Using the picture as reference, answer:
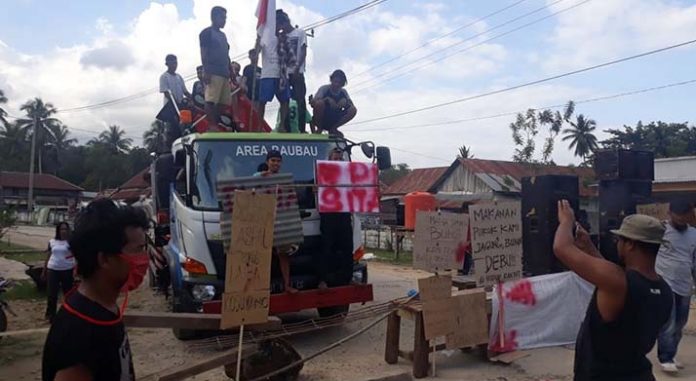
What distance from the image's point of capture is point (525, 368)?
7.02 m

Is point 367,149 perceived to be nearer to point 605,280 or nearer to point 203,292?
point 203,292

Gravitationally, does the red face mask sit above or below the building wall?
below

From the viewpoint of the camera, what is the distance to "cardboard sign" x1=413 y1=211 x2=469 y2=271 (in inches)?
277

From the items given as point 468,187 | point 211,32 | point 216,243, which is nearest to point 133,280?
point 216,243

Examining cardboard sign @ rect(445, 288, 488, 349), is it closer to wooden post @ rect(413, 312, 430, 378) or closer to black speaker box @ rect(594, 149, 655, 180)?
wooden post @ rect(413, 312, 430, 378)

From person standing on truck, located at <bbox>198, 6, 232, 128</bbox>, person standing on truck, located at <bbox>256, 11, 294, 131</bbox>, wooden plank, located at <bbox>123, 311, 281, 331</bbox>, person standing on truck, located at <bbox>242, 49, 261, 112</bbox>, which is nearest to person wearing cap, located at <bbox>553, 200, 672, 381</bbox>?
wooden plank, located at <bbox>123, 311, 281, 331</bbox>

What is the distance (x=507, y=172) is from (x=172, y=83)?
26.9 meters

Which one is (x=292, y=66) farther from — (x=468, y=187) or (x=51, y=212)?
(x=51, y=212)

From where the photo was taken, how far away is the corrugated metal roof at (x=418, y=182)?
38484 millimetres

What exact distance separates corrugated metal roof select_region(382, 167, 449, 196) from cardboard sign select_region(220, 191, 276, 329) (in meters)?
32.3

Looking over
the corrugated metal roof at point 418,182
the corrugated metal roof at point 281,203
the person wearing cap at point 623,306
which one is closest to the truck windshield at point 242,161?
the corrugated metal roof at point 281,203

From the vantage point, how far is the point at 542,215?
25.9 ft

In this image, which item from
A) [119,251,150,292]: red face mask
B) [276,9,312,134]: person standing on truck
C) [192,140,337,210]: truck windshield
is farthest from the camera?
[276,9,312,134]: person standing on truck

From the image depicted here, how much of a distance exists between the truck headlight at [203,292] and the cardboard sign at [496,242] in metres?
3.00
